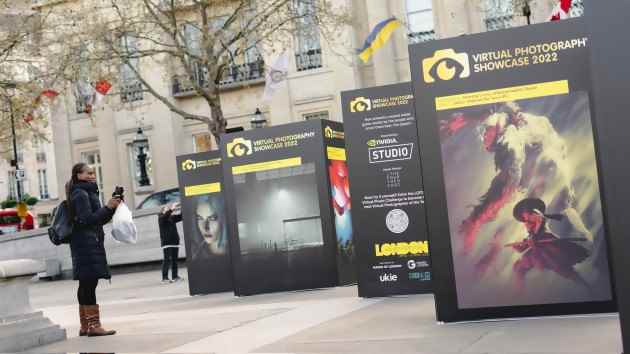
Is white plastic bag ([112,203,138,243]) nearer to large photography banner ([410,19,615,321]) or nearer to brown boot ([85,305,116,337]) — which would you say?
brown boot ([85,305,116,337])

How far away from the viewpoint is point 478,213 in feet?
28.1

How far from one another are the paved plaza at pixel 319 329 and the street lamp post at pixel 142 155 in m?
21.4

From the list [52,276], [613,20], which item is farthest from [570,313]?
[52,276]

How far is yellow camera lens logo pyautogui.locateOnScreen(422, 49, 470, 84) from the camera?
8500 millimetres

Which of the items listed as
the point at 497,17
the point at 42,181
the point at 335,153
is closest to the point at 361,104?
the point at 335,153

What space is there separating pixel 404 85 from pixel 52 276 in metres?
19.7

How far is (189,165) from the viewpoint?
16125 mm

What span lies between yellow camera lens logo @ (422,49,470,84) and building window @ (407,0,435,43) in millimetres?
27960

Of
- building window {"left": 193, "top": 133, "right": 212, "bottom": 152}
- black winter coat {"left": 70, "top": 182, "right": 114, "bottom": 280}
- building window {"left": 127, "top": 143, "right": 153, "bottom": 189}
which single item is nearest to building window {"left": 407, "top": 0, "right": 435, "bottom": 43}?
building window {"left": 193, "top": 133, "right": 212, "bottom": 152}

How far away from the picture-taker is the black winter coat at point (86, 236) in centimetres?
1047

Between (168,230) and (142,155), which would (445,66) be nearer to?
(168,230)

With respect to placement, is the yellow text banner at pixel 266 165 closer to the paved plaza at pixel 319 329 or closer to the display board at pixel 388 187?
the paved plaza at pixel 319 329

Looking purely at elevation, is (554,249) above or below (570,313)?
above

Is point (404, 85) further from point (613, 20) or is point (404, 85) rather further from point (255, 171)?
point (613, 20)
